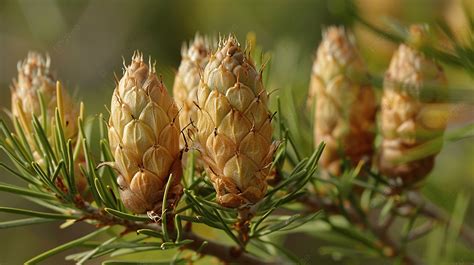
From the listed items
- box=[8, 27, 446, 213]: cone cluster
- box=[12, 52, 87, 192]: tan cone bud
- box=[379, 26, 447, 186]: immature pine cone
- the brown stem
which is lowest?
the brown stem

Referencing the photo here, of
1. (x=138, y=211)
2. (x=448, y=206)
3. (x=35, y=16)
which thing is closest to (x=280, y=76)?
(x=448, y=206)

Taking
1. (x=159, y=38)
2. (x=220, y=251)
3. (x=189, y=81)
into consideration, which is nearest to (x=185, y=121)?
(x=189, y=81)

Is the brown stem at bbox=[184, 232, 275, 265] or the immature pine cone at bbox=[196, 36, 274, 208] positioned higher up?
the immature pine cone at bbox=[196, 36, 274, 208]

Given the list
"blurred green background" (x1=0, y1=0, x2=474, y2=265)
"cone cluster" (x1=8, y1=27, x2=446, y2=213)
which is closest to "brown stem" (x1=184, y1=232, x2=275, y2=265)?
"cone cluster" (x1=8, y1=27, x2=446, y2=213)

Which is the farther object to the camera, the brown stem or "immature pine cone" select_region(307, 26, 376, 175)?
"immature pine cone" select_region(307, 26, 376, 175)

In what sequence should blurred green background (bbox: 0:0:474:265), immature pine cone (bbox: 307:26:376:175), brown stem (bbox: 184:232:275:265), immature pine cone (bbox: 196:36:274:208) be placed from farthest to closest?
blurred green background (bbox: 0:0:474:265), immature pine cone (bbox: 307:26:376:175), brown stem (bbox: 184:232:275:265), immature pine cone (bbox: 196:36:274:208)

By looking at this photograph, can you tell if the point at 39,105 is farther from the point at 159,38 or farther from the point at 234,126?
the point at 159,38

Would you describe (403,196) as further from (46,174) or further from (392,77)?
(46,174)

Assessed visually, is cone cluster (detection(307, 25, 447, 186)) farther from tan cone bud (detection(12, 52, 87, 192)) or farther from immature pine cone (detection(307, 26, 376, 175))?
tan cone bud (detection(12, 52, 87, 192))
